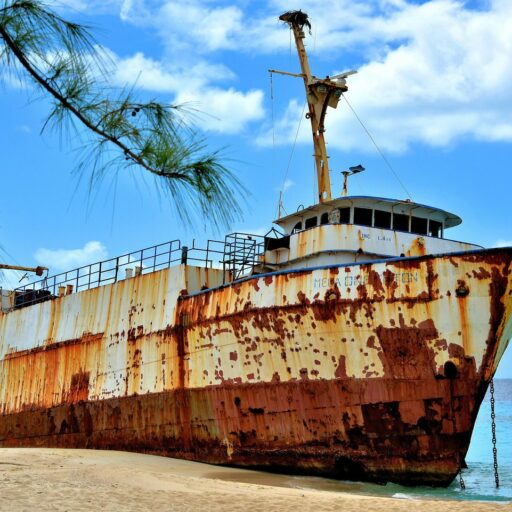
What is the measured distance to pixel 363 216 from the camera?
16.0m

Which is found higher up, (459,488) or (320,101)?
(320,101)

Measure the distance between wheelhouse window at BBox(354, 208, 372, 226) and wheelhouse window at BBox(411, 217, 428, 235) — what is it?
42.3 inches

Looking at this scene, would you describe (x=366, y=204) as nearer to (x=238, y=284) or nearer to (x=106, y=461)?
(x=238, y=284)

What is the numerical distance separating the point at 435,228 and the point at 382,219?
144 centimetres

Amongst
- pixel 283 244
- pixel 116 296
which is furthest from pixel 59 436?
pixel 283 244

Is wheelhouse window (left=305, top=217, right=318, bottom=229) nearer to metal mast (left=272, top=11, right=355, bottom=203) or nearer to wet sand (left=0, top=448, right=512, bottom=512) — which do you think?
metal mast (left=272, top=11, right=355, bottom=203)

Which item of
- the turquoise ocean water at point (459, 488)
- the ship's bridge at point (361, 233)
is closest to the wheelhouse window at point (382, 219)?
the ship's bridge at point (361, 233)

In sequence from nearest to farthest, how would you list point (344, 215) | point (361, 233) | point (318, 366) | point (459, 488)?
point (318, 366)
point (459, 488)
point (361, 233)
point (344, 215)

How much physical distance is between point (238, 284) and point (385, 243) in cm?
317

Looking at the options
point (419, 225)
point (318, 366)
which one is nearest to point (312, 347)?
point (318, 366)

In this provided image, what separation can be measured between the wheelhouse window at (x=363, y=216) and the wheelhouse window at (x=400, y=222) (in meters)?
0.63

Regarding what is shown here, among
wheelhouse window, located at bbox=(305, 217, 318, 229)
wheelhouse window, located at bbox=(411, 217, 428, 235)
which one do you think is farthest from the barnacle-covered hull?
wheelhouse window, located at bbox=(411, 217, 428, 235)

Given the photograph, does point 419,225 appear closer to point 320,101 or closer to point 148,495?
point 320,101

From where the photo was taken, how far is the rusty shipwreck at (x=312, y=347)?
12500 millimetres
